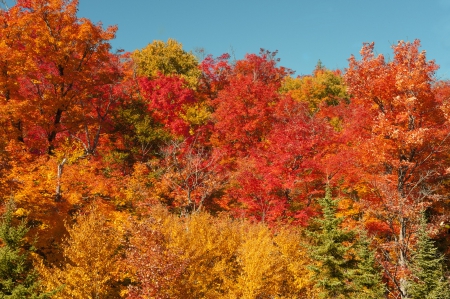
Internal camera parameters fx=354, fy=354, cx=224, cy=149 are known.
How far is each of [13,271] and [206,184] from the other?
47.2 ft

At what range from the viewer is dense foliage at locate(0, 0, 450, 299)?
17.0 meters

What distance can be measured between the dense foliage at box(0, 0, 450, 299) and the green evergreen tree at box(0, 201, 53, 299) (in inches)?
3.0

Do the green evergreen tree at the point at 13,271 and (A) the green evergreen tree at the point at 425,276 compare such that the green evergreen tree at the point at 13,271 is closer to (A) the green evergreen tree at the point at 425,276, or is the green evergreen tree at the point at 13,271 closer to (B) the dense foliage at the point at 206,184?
(B) the dense foliage at the point at 206,184

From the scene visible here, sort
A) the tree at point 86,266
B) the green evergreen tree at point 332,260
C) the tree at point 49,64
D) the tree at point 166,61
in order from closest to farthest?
the tree at point 86,266
the green evergreen tree at point 332,260
the tree at point 49,64
the tree at point 166,61

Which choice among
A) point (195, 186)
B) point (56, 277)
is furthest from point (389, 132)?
point (56, 277)

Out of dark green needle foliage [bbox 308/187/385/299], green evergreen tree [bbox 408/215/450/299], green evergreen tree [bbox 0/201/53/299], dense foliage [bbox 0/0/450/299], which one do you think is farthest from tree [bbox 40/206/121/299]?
green evergreen tree [bbox 408/215/450/299]

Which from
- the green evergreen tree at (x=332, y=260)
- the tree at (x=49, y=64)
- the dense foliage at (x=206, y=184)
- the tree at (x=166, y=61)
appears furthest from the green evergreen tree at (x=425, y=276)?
the tree at (x=166, y=61)

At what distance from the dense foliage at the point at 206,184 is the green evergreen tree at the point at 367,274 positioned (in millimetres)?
108

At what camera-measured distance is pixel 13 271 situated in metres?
14.9

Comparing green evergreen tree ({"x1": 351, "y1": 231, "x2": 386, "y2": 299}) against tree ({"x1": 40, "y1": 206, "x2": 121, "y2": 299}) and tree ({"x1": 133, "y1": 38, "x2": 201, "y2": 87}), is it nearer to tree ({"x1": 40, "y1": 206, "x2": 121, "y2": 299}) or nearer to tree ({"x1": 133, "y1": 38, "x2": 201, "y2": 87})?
tree ({"x1": 40, "y1": 206, "x2": 121, "y2": 299})

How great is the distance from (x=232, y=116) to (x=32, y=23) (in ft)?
59.8

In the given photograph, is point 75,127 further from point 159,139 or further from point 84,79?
point 159,139

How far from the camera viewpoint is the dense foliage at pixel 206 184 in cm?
1695

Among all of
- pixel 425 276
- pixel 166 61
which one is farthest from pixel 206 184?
pixel 166 61
